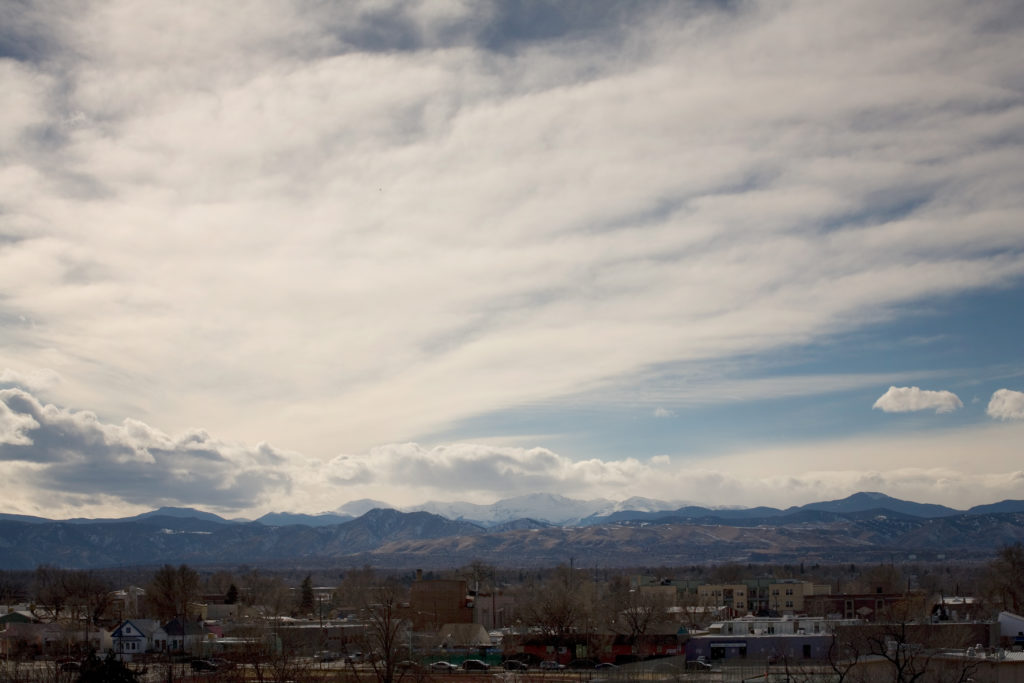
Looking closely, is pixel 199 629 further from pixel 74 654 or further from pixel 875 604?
pixel 875 604

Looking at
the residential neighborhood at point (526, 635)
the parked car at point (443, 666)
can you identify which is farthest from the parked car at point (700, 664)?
the parked car at point (443, 666)

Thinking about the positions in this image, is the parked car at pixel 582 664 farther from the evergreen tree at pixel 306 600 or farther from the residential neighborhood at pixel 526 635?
the evergreen tree at pixel 306 600

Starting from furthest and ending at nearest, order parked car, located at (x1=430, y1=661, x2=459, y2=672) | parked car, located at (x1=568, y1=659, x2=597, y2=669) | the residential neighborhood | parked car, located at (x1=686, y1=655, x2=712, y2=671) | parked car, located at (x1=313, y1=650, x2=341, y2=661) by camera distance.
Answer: parked car, located at (x1=313, y1=650, x2=341, y2=661) < parked car, located at (x1=568, y1=659, x2=597, y2=669) < parked car, located at (x1=430, y1=661, x2=459, y2=672) < parked car, located at (x1=686, y1=655, x2=712, y2=671) < the residential neighborhood

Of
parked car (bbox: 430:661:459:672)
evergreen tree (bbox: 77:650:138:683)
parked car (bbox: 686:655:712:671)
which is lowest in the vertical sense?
parked car (bbox: 430:661:459:672)

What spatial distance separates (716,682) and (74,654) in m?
55.0

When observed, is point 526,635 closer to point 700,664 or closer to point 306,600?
point 700,664

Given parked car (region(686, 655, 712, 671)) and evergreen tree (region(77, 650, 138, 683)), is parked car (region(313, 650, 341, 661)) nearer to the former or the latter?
parked car (region(686, 655, 712, 671))

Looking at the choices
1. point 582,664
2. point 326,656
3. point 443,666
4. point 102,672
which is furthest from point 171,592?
point 102,672

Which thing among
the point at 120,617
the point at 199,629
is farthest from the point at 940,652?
the point at 120,617

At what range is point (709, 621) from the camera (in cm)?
12319

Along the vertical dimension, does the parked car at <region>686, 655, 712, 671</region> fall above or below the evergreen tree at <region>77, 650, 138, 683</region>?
below

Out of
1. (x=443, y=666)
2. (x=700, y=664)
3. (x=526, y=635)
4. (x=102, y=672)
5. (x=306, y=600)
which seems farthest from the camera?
(x=306, y=600)

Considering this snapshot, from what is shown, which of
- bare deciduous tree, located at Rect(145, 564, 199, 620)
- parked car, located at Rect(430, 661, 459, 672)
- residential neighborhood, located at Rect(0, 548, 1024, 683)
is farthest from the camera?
bare deciduous tree, located at Rect(145, 564, 199, 620)

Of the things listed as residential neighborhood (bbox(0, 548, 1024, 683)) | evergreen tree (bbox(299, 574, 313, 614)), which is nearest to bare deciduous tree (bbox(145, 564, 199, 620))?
residential neighborhood (bbox(0, 548, 1024, 683))
